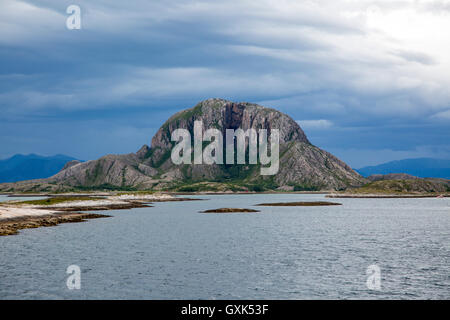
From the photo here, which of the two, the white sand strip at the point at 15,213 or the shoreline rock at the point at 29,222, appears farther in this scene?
the white sand strip at the point at 15,213

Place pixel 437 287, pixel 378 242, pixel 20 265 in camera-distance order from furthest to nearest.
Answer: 1. pixel 378 242
2. pixel 20 265
3. pixel 437 287

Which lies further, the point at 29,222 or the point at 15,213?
the point at 15,213

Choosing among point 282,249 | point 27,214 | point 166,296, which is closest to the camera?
point 166,296

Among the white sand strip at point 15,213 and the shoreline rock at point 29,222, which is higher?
the white sand strip at point 15,213

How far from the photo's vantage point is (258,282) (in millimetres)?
42750

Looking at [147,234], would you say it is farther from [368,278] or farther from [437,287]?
[437,287]

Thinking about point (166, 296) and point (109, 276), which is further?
point (109, 276)

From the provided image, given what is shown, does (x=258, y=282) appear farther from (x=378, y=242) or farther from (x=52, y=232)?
(x=52, y=232)

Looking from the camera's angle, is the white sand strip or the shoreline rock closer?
the shoreline rock

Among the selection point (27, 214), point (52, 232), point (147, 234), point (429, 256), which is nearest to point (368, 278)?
point (429, 256)

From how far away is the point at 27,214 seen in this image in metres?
115

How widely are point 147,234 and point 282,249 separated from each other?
34668 millimetres

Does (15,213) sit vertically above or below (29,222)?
above

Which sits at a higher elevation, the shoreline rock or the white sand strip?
the white sand strip
